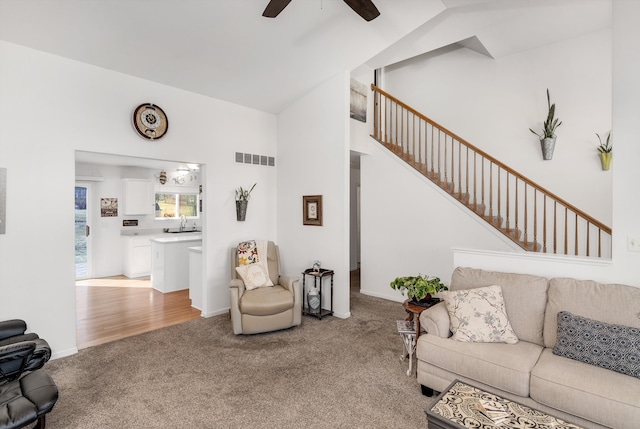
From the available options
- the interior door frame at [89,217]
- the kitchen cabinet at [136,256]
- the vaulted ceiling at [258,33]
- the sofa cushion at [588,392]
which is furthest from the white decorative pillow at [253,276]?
the interior door frame at [89,217]

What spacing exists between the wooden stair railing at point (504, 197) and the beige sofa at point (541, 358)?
1.69 metres

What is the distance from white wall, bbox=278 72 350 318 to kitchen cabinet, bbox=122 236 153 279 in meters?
3.53

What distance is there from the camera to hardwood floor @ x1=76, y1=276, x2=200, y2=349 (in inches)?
150

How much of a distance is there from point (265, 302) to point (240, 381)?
101cm

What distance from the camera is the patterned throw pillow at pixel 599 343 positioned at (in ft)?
6.32

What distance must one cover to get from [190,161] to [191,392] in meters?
2.72

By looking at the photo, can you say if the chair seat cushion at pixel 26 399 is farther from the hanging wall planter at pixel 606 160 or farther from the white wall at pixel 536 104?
the hanging wall planter at pixel 606 160

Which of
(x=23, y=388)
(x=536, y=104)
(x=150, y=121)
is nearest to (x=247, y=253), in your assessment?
(x=150, y=121)

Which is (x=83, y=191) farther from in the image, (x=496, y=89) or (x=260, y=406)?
(x=496, y=89)

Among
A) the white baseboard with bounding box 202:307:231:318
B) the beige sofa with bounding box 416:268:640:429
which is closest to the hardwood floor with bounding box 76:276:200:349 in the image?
the white baseboard with bounding box 202:307:231:318

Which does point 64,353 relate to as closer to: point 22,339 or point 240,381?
point 22,339

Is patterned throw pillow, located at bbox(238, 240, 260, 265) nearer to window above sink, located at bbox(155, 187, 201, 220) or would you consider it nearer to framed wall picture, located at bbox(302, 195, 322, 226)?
framed wall picture, located at bbox(302, 195, 322, 226)

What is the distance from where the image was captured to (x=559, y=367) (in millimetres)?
2002

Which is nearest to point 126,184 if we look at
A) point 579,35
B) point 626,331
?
point 626,331
